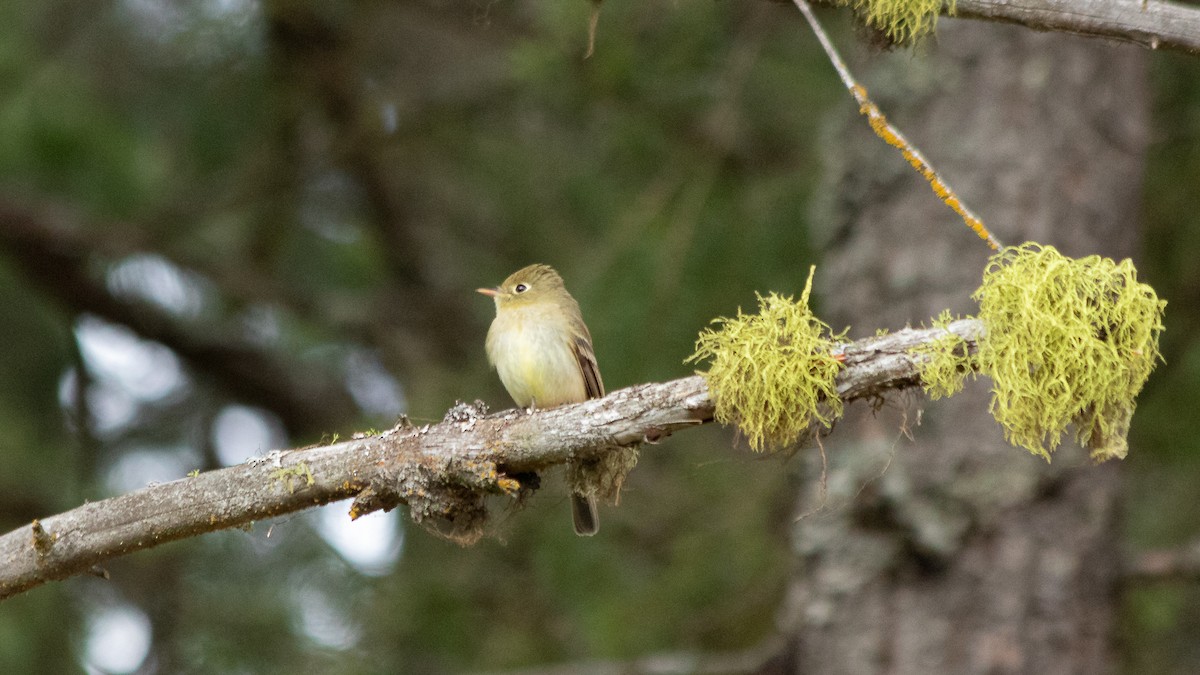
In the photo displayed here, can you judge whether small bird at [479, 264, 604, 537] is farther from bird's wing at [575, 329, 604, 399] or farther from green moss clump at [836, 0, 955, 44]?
green moss clump at [836, 0, 955, 44]

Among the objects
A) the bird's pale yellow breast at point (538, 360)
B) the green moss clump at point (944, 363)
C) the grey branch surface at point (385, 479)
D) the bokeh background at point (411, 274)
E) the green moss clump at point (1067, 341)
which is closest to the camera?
the green moss clump at point (944, 363)

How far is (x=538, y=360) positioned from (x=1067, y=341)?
2.54 meters

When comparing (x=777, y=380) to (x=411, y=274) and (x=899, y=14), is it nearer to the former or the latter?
(x=899, y=14)

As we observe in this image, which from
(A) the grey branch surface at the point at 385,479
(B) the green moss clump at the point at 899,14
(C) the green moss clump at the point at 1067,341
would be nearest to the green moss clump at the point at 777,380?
(A) the grey branch surface at the point at 385,479

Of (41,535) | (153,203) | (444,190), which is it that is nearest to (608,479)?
(41,535)

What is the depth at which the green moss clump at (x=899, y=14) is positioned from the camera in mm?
2846

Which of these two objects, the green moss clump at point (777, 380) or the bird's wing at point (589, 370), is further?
the bird's wing at point (589, 370)

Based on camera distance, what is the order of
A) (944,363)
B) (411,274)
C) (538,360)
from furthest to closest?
(411,274) → (538,360) → (944,363)

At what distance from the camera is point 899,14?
2.93 m

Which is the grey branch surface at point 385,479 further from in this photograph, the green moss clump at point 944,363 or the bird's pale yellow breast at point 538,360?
the bird's pale yellow breast at point 538,360

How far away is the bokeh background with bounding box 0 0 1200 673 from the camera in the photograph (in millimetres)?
5781

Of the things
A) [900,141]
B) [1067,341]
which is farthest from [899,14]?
[1067,341]

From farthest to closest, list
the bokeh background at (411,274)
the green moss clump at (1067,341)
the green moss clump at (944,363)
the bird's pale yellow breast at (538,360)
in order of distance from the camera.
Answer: the bokeh background at (411,274) < the bird's pale yellow breast at (538,360) < the green moss clump at (1067,341) < the green moss clump at (944,363)

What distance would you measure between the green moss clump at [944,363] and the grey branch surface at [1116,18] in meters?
0.62
